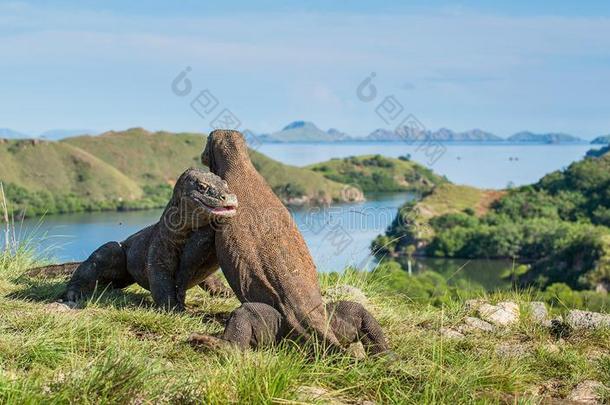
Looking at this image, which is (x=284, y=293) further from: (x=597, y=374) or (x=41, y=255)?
(x=41, y=255)

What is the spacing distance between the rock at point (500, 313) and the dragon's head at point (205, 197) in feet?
10.3

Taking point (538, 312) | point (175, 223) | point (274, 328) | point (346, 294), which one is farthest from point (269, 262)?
point (538, 312)

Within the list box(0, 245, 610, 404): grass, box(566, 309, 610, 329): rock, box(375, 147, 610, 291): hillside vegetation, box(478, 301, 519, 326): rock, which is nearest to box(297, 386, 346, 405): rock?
box(0, 245, 610, 404): grass

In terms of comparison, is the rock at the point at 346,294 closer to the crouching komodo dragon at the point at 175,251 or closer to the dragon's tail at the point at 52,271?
the crouching komodo dragon at the point at 175,251

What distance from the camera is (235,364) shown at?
5.47 meters

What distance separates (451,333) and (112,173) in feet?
481

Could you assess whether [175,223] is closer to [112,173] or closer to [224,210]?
[224,210]

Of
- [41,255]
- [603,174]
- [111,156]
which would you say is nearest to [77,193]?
[111,156]

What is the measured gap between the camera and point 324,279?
960 cm

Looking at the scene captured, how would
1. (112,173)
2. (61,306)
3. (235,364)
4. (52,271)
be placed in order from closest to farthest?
(235,364), (61,306), (52,271), (112,173)

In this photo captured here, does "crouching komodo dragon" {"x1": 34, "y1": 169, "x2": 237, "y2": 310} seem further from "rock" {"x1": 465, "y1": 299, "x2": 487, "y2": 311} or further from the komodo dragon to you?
"rock" {"x1": 465, "y1": 299, "x2": 487, "y2": 311}

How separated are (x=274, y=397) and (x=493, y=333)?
343 cm

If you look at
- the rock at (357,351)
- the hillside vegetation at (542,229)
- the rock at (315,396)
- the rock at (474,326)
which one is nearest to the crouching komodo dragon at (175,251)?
the rock at (357,351)

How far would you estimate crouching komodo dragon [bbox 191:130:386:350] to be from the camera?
621 cm
